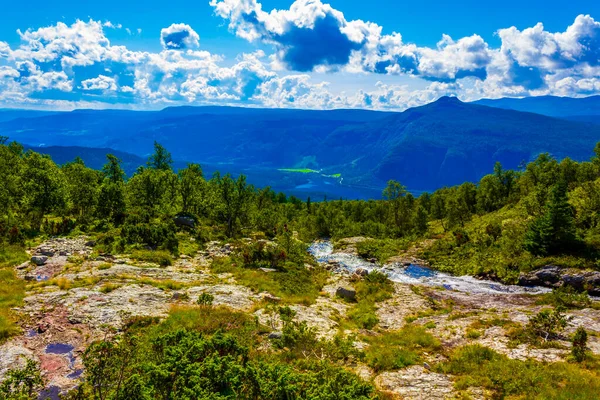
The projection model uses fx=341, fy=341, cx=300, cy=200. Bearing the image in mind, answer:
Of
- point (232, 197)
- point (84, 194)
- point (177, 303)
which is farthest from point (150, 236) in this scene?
point (177, 303)

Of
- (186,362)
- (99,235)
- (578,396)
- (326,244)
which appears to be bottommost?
(326,244)

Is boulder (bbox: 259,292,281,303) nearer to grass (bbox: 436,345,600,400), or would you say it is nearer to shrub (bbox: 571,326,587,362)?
grass (bbox: 436,345,600,400)

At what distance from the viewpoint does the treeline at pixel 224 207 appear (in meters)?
51.5

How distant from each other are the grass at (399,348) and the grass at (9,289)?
2409 centimetres

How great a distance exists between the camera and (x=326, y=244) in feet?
286

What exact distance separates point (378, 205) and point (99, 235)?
84668 mm

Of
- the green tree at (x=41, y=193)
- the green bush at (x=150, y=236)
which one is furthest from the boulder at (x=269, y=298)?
the green tree at (x=41, y=193)

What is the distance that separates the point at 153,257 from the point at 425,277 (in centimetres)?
4189

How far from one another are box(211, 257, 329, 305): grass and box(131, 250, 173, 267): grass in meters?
5.92

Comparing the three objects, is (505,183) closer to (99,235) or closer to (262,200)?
(262,200)

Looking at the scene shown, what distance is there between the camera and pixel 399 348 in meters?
25.2

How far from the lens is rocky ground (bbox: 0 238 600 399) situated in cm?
2067

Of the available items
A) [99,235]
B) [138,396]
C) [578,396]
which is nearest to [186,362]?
[138,396]

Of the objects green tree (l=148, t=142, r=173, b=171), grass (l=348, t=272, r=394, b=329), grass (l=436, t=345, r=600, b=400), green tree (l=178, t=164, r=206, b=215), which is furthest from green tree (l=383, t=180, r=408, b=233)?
grass (l=436, t=345, r=600, b=400)
